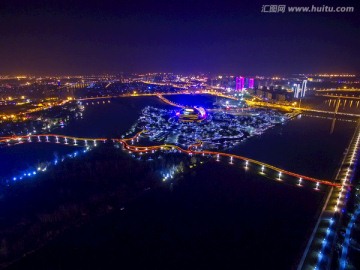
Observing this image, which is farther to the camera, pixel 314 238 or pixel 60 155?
pixel 60 155

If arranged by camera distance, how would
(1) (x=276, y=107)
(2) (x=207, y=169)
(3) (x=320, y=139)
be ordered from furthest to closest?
(1) (x=276, y=107)
(3) (x=320, y=139)
(2) (x=207, y=169)

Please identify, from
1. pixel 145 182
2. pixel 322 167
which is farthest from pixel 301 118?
pixel 145 182

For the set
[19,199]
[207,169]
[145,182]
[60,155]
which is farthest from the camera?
[60,155]

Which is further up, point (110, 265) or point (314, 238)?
point (314, 238)

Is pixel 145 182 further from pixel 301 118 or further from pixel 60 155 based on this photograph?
pixel 301 118

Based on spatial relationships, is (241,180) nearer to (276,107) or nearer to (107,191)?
(107,191)

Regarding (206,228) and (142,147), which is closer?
(206,228)

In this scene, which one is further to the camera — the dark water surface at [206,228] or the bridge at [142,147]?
the bridge at [142,147]

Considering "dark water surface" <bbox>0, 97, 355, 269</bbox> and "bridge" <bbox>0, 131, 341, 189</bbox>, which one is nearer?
"dark water surface" <bbox>0, 97, 355, 269</bbox>

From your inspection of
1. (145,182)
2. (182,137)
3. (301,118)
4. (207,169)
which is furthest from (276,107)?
(145,182)
